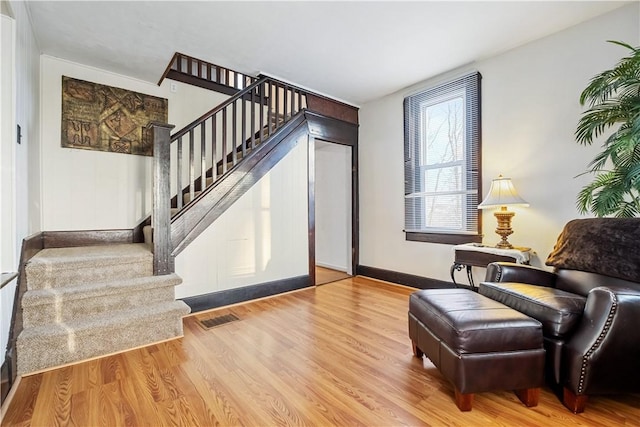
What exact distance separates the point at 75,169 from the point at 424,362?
12.6ft

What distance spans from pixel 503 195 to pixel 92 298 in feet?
12.2

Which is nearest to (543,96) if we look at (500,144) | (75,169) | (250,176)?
(500,144)

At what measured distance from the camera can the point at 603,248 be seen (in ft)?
6.36

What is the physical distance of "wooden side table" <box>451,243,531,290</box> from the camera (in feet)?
8.94

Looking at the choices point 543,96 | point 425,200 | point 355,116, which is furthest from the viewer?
point 355,116

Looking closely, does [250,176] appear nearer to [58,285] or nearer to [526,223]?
[58,285]

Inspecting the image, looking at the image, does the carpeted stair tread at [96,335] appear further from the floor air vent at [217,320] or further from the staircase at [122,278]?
Answer: the floor air vent at [217,320]

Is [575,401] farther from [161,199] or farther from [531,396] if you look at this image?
[161,199]

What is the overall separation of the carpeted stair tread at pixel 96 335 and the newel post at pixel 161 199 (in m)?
0.40

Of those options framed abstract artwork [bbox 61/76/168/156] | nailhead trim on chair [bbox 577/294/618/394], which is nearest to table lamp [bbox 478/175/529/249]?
nailhead trim on chair [bbox 577/294/618/394]

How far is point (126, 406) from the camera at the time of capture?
1563mm

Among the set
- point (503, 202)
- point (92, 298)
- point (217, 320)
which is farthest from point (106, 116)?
point (503, 202)

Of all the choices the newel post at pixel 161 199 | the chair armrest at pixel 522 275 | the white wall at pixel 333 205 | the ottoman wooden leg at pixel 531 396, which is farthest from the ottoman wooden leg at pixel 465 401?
the white wall at pixel 333 205

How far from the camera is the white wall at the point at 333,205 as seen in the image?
4938 mm
